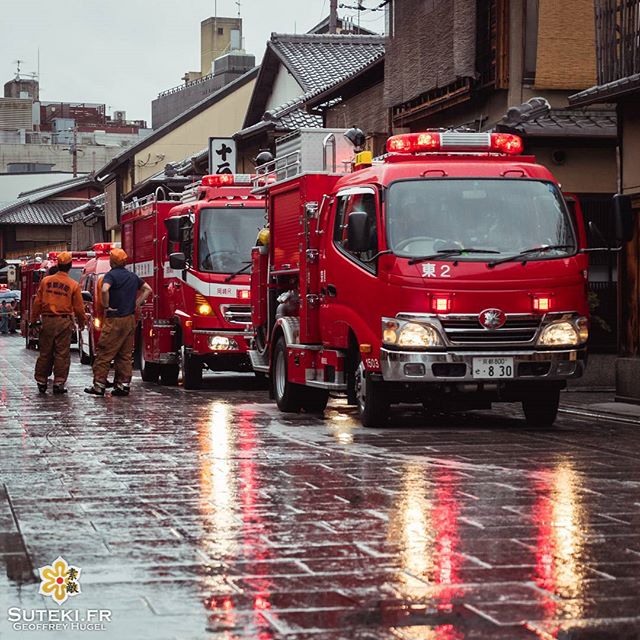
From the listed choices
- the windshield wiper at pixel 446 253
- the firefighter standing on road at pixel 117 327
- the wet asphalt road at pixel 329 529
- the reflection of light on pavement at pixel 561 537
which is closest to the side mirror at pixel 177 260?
the firefighter standing on road at pixel 117 327

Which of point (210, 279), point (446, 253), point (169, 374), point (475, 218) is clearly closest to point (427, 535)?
point (446, 253)

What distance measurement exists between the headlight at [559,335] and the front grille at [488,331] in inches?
4.4

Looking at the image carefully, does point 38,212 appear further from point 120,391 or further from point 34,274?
point 120,391

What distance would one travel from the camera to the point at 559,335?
14758 millimetres

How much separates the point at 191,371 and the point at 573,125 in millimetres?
6966

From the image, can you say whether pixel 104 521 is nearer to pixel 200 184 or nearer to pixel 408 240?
pixel 408 240

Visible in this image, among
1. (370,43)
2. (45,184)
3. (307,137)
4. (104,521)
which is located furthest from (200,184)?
(45,184)

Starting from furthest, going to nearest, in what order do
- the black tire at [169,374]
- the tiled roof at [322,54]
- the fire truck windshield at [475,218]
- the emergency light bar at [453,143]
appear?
the tiled roof at [322,54] → the black tire at [169,374] → the emergency light bar at [453,143] → the fire truck windshield at [475,218]

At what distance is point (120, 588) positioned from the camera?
670cm

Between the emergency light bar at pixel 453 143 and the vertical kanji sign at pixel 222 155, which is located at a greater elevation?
the vertical kanji sign at pixel 222 155

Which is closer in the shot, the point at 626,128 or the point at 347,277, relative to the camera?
the point at 347,277

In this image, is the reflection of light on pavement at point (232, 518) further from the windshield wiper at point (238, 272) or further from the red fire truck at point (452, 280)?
the windshield wiper at point (238, 272)

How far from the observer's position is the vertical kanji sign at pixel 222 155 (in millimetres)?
43062

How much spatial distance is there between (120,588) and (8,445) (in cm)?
671
